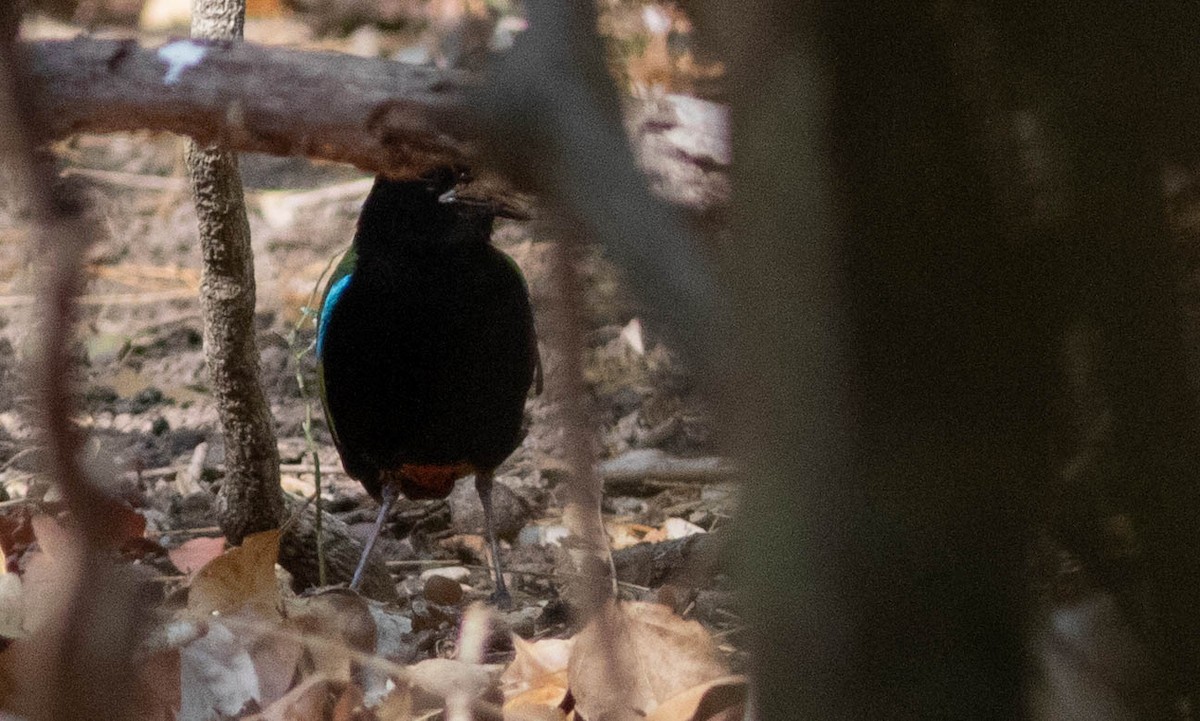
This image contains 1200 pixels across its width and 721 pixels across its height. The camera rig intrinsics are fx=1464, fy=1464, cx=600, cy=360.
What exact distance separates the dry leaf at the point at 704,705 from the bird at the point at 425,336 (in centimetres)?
157

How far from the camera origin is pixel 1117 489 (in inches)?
38.1

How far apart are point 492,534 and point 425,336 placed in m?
0.49

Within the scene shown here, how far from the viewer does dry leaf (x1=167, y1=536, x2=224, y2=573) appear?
2.96 m

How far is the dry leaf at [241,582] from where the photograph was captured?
6.93 ft

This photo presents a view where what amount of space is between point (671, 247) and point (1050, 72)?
9.8 inches

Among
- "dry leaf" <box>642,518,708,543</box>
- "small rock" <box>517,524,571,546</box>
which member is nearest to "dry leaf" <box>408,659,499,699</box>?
"dry leaf" <box>642,518,708,543</box>


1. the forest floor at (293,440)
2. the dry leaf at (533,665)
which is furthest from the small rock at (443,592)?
the dry leaf at (533,665)

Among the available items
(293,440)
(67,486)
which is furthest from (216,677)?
(293,440)

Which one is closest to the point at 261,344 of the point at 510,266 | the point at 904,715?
the point at 510,266

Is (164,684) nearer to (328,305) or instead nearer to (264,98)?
(264,98)

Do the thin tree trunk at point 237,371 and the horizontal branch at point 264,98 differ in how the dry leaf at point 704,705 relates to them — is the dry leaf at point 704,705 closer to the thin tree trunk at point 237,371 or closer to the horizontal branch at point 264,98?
the horizontal branch at point 264,98

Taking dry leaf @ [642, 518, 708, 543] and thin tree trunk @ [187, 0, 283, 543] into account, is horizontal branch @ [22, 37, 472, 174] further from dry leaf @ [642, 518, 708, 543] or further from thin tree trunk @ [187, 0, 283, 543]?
dry leaf @ [642, 518, 708, 543]

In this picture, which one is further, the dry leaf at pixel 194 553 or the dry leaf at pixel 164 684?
→ the dry leaf at pixel 194 553

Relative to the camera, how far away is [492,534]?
134 inches
